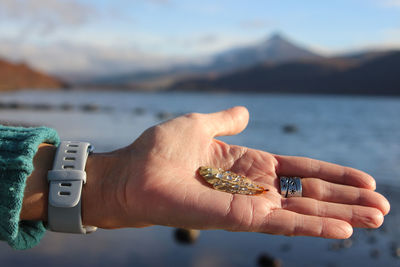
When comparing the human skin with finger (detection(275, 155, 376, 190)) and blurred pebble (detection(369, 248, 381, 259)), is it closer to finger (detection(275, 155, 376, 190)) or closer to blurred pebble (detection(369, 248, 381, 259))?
finger (detection(275, 155, 376, 190))

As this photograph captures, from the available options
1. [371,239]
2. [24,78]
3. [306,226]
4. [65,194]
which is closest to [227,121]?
[306,226]

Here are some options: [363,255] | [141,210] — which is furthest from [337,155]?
[141,210]

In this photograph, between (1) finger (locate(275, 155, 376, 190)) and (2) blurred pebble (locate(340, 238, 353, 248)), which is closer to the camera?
(1) finger (locate(275, 155, 376, 190))

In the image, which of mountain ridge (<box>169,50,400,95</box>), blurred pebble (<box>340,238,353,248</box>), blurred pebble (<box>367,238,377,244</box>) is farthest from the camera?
mountain ridge (<box>169,50,400,95</box>)

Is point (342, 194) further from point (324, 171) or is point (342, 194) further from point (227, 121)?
point (227, 121)

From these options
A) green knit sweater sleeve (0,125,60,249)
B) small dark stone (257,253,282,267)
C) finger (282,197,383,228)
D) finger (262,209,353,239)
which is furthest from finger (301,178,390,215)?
small dark stone (257,253,282,267)
